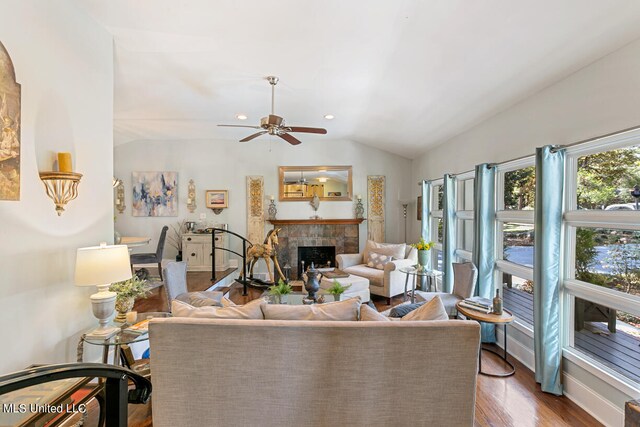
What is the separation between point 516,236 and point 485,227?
333 mm

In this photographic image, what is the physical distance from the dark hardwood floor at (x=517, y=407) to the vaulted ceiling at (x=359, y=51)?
2790 millimetres

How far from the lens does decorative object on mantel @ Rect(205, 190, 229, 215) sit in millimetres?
6512

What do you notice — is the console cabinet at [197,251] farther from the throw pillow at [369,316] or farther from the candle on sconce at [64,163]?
the throw pillow at [369,316]

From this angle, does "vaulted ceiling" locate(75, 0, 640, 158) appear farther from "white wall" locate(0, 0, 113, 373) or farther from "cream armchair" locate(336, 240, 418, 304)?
"cream armchair" locate(336, 240, 418, 304)

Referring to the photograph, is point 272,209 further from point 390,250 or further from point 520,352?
point 520,352

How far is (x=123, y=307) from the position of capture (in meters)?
2.55

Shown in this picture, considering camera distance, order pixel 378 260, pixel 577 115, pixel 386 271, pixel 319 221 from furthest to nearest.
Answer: pixel 319 221 → pixel 378 260 → pixel 386 271 → pixel 577 115

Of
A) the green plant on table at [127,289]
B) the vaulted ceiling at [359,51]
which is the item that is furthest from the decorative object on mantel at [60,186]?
the vaulted ceiling at [359,51]

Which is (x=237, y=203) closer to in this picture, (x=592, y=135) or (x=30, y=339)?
(x=30, y=339)

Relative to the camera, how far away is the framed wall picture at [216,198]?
6.51m

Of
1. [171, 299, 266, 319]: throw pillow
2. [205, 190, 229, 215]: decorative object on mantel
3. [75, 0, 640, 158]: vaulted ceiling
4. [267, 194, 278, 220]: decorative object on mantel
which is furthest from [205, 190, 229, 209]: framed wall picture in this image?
[171, 299, 266, 319]: throw pillow

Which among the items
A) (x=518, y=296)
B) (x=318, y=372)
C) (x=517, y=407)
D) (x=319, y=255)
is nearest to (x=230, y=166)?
(x=319, y=255)

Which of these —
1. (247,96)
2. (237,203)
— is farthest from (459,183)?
(237,203)

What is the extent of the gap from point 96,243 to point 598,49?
440 cm
